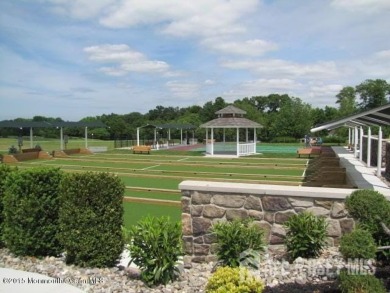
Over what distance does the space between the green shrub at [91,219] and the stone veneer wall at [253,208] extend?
1.01 metres

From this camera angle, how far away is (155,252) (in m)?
4.27

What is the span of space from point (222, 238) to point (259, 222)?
0.82 meters

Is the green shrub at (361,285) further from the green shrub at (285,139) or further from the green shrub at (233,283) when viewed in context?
the green shrub at (285,139)

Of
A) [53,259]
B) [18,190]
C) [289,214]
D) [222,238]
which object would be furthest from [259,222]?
[18,190]

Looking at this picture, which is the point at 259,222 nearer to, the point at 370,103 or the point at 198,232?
the point at 198,232

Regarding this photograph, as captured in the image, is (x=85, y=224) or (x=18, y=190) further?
(x=18, y=190)

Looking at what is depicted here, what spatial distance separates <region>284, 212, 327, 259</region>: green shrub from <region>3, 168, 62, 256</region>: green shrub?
310 cm

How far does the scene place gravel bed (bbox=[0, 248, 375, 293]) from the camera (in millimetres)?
3840

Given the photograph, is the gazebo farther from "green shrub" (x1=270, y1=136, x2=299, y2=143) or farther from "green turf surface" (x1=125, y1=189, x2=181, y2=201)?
"green turf surface" (x1=125, y1=189, x2=181, y2=201)

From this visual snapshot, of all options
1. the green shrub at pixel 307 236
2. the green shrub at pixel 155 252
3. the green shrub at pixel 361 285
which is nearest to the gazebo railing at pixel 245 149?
the green shrub at pixel 307 236

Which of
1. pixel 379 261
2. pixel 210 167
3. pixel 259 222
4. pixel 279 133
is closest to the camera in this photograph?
pixel 379 261

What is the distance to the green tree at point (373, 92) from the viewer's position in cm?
6171

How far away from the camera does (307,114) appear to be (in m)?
47.5

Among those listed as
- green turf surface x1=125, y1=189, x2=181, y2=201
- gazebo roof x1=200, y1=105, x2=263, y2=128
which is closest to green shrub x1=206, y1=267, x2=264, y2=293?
green turf surface x1=125, y1=189, x2=181, y2=201
